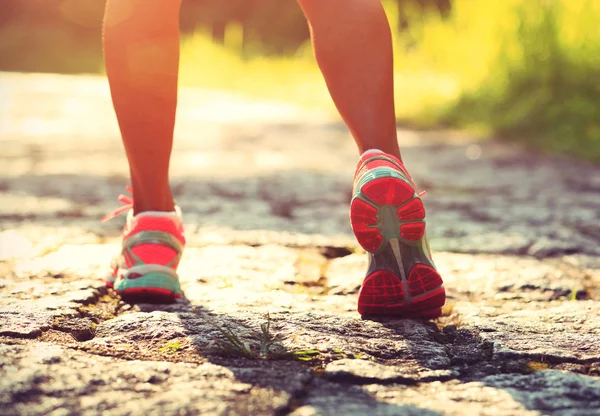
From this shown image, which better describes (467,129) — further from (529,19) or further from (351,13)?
(351,13)

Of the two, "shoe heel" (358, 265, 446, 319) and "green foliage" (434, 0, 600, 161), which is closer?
"shoe heel" (358, 265, 446, 319)

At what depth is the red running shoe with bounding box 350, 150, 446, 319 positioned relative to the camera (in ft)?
4.22

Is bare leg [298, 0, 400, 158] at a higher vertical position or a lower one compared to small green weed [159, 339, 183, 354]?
higher

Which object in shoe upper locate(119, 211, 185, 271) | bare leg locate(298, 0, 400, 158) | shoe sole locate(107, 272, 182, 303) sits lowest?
shoe sole locate(107, 272, 182, 303)

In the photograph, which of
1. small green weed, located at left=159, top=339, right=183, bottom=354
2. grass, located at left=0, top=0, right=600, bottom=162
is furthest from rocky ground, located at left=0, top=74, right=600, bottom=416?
grass, located at left=0, top=0, right=600, bottom=162

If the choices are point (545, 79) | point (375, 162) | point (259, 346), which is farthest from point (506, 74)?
point (259, 346)

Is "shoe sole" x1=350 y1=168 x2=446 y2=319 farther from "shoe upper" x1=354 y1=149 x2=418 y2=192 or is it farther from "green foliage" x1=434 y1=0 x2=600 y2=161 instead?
"green foliage" x1=434 y1=0 x2=600 y2=161

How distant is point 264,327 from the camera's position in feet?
4.06

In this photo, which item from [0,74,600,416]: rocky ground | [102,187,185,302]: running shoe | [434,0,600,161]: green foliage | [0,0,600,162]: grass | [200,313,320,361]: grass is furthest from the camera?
[0,0,600,162]: grass

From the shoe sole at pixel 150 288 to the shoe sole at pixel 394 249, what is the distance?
0.38 meters

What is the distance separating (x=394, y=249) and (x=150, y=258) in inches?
20.2

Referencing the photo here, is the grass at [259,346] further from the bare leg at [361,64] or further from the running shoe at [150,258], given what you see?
the bare leg at [361,64]

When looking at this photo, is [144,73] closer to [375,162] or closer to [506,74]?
[375,162]

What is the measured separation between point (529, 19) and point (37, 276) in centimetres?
372
